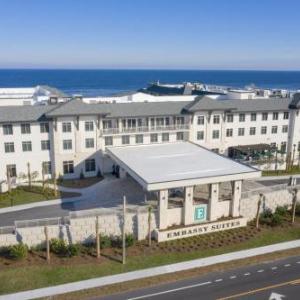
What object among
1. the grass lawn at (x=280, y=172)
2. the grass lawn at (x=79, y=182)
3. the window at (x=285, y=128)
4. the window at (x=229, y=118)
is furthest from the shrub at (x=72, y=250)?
the window at (x=285, y=128)

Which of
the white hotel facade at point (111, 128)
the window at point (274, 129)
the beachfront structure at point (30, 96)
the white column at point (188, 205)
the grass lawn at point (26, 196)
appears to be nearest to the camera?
the white column at point (188, 205)

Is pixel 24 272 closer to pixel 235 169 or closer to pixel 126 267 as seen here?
pixel 126 267

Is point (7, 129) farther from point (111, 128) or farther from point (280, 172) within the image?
point (280, 172)

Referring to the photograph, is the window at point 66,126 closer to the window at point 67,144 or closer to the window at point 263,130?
the window at point 67,144

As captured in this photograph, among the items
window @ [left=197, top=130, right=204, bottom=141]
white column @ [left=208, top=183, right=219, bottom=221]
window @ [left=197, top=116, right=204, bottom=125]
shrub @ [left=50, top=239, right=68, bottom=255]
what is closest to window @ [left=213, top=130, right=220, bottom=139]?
window @ [left=197, top=130, right=204, bottom=141]

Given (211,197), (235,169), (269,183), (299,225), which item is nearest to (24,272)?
(211,197)

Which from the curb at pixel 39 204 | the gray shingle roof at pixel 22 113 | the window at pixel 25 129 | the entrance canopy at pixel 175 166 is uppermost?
the gray shingle roof at pixel 22 113
